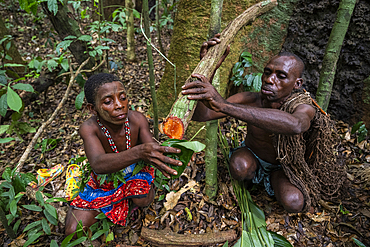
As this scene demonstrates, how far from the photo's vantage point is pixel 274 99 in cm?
218

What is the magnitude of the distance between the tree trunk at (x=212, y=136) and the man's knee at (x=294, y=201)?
0.76 m

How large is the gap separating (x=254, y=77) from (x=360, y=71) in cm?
180

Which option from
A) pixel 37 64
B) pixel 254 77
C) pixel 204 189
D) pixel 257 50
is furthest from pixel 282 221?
pixel 37 64

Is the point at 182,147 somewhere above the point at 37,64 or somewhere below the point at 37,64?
below

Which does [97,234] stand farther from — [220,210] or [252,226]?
[252,226]

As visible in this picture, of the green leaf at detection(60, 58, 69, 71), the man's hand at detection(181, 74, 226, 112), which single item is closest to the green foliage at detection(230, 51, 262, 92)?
the man's hand at detection(181, 74, 226, 112)

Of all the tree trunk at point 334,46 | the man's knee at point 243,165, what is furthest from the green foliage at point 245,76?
the man's knee at point 243,165

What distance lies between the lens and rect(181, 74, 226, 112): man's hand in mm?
1569

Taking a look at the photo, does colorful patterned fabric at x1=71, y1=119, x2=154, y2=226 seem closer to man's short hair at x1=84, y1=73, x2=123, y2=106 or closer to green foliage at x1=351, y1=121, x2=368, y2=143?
man's short hair at x1=84, y1=73, x2=123, y2=106

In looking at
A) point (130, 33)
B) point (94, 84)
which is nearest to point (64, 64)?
point (94, 84)

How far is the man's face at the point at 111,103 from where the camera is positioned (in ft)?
6.54

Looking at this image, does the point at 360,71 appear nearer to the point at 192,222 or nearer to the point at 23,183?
the point at 192,222

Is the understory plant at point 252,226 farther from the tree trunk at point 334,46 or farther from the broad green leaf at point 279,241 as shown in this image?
the tree trunk at point 334,46

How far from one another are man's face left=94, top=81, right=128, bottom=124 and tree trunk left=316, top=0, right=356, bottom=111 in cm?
227
